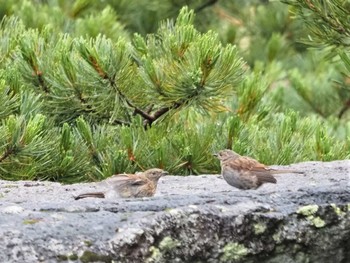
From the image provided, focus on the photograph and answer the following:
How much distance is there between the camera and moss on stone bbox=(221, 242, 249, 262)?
162 centimetres

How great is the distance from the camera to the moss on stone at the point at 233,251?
1.62m

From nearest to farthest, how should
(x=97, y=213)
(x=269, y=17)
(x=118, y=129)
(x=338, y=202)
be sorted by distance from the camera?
(x=97, y=213) → (x=338, y=202) → (x=118, y=129) → (x=269, y=17)

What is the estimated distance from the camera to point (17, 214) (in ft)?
5.34

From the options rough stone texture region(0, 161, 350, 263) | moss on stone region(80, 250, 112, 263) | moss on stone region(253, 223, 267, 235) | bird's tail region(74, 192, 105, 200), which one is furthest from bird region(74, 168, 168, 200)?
moss on stone region(80, 250, 112, 263)

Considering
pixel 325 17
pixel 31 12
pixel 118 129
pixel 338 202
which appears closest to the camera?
pixel 338 202

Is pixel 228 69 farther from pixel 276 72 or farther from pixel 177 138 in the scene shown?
pixel 276 72

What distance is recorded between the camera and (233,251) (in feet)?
5.33

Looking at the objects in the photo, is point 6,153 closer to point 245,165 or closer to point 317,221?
point 245,165

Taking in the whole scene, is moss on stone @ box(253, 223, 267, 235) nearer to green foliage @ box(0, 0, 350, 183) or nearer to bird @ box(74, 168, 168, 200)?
bird @ box(74, 168, 168, 200)

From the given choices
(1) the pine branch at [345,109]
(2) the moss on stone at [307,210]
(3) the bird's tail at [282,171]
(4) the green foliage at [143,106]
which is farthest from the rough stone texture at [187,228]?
(1) the pine branch at [345,109]

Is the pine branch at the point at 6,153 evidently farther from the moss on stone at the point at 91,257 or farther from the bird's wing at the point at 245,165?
the moss on stone at the point at 91,257

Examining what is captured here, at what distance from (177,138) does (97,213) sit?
1083 mm

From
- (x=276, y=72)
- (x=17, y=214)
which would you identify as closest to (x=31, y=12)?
(x=276, y=72)

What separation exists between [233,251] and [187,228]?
104 mm
